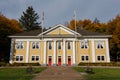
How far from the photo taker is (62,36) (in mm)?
52312

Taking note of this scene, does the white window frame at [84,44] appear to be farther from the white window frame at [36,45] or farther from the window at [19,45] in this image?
the window at [19,45]

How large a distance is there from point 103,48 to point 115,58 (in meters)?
17.9

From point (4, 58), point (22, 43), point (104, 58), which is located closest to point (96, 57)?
point (104, 58)

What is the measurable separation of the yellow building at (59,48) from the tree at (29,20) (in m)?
40.8

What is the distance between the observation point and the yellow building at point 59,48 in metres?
52.2

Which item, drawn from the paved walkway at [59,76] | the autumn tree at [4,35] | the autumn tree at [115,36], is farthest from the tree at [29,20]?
the paved walkway at [59,76]

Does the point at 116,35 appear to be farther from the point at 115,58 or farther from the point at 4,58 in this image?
the point at 4,58

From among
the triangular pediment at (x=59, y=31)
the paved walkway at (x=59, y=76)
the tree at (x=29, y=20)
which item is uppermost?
the tree at (x=29, y=20)

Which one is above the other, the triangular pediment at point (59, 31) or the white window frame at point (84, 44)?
the triangular pediment at point (59, 31)

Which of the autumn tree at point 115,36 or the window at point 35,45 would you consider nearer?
the window at point 35,45

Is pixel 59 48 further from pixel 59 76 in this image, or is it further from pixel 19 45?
pixel 59 76

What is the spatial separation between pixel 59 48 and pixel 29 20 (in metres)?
47.7

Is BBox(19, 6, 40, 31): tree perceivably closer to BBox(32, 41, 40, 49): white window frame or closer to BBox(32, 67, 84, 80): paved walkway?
BBox(32, 41, 40, 49): white window frame

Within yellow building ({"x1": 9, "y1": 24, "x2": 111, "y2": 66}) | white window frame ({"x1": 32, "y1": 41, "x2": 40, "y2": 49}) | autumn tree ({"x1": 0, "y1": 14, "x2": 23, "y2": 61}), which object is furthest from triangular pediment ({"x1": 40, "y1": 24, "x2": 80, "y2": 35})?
autumn tree ({"x1": 0, "y1": 14, "x2": 23, "y2": 61})
